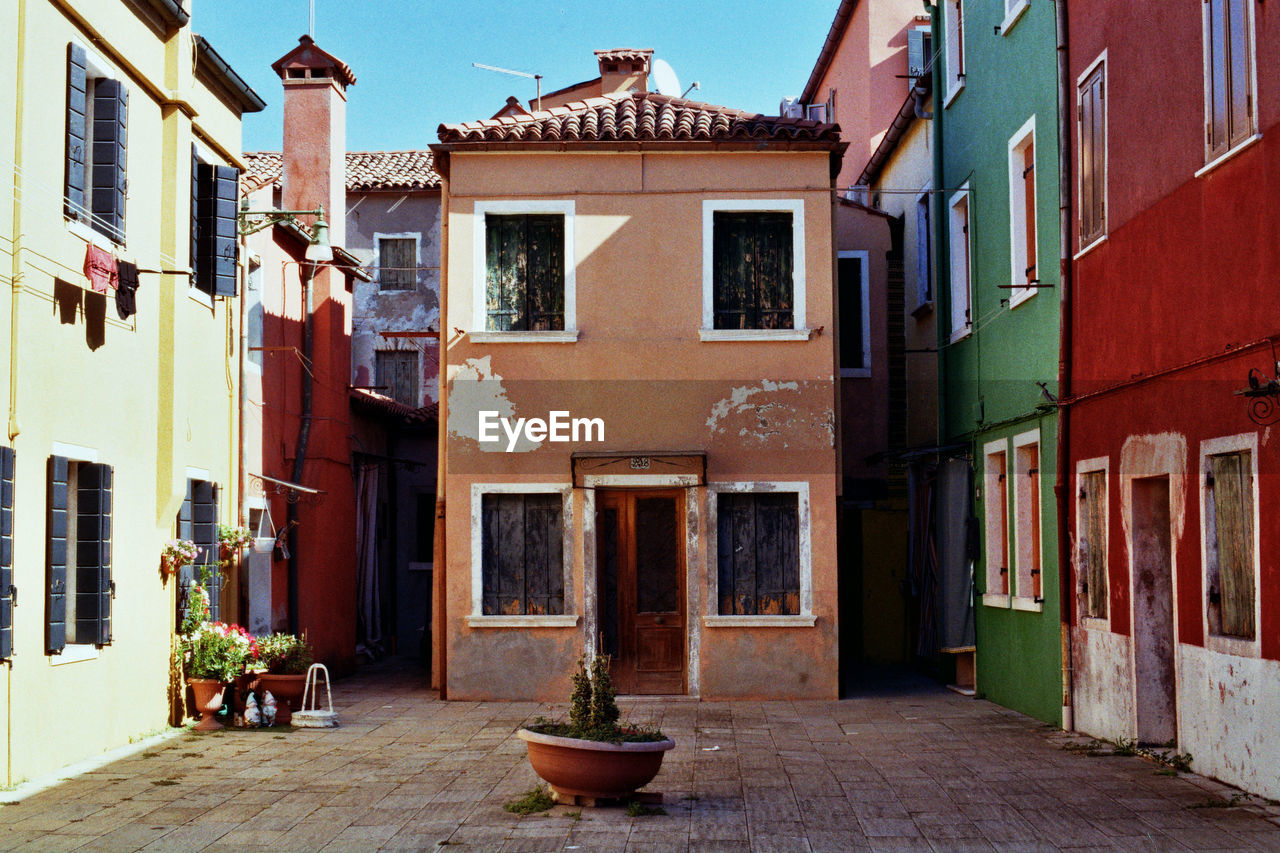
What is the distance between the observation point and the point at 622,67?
21672mm

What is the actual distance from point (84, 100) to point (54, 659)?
4.38 m

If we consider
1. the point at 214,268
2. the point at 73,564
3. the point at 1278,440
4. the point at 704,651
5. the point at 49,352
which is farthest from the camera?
the point at 704,651

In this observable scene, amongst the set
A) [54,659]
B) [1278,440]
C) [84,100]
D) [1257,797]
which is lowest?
[1257,797]

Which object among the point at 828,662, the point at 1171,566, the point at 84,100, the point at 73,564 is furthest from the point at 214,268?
the point at 1171,566

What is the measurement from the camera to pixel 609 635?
1576cm

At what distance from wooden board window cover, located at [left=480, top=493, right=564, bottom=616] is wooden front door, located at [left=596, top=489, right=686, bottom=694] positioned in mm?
498

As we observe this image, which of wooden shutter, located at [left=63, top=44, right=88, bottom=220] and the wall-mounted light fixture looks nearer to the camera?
wooden shutter, located at [left=63, top=44, right=88, bottom=220]

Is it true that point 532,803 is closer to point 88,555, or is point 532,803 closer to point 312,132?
point 88,555

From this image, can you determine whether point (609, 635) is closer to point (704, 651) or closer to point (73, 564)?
point (704, 651)

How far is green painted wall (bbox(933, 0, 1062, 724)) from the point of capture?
13281mm

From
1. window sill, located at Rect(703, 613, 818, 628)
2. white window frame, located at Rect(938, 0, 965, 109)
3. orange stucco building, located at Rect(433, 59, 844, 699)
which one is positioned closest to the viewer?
window sill, located at Rect(703, 613, 818, 628)

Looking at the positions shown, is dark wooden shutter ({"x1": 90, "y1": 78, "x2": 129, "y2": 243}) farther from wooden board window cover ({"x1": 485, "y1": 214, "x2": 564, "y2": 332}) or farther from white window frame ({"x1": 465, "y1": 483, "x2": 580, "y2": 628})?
white window frame ({"x1": 465, "y1": 483, "x2": 580, "y2": 628})

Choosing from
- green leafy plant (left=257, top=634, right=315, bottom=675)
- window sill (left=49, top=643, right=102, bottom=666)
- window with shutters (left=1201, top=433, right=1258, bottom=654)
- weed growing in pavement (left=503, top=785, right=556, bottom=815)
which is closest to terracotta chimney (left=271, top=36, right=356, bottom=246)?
green leafy plant (left=257, top=634, right=315, bottom=675)

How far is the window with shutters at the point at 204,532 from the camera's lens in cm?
1358
